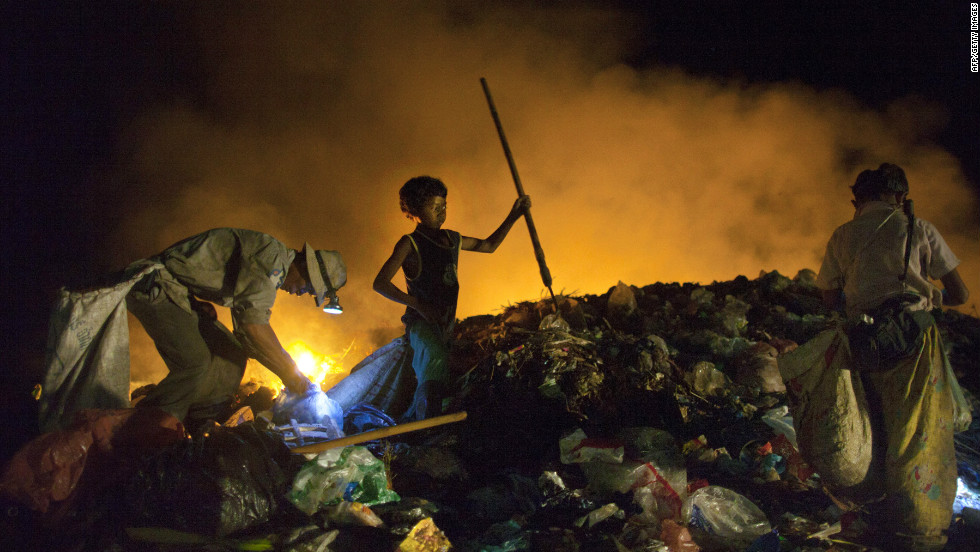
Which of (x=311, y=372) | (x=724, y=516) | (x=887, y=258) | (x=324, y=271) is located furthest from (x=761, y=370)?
(x=311, y=372)

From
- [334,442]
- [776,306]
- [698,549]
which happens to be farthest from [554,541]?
[776,306]

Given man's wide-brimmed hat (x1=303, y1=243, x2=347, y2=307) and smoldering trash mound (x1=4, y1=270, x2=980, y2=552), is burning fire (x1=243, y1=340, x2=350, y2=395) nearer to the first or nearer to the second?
smoldering trash mound (x1=4, y1=270, x2=980, y2=552)

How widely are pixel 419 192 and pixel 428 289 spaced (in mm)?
655

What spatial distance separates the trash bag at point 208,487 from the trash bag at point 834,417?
2546 mm

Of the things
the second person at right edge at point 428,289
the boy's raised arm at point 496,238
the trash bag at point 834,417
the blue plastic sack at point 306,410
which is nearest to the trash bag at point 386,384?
the second person at right edge at point 428,289

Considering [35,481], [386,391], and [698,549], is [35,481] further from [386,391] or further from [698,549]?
[698,549]

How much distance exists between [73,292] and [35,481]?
0.90m

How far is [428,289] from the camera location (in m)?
3.11

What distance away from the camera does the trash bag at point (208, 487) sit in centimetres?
185

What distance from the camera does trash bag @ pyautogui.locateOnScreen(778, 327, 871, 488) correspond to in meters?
2.26

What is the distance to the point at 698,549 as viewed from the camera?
2025mm

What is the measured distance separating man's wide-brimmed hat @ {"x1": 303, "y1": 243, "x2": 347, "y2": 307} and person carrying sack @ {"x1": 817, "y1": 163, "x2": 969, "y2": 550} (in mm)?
2706

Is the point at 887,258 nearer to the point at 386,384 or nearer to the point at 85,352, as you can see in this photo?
the point at 386,384

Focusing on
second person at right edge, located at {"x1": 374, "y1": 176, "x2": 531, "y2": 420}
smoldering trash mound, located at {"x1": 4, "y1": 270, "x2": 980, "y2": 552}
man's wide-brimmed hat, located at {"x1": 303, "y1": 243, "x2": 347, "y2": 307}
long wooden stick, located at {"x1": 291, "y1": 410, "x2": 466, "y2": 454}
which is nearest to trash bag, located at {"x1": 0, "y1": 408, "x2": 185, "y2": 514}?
smoldering trash mound, located at {"x1": 4, "y1": 270, "x2": 980, "y2": 552}
